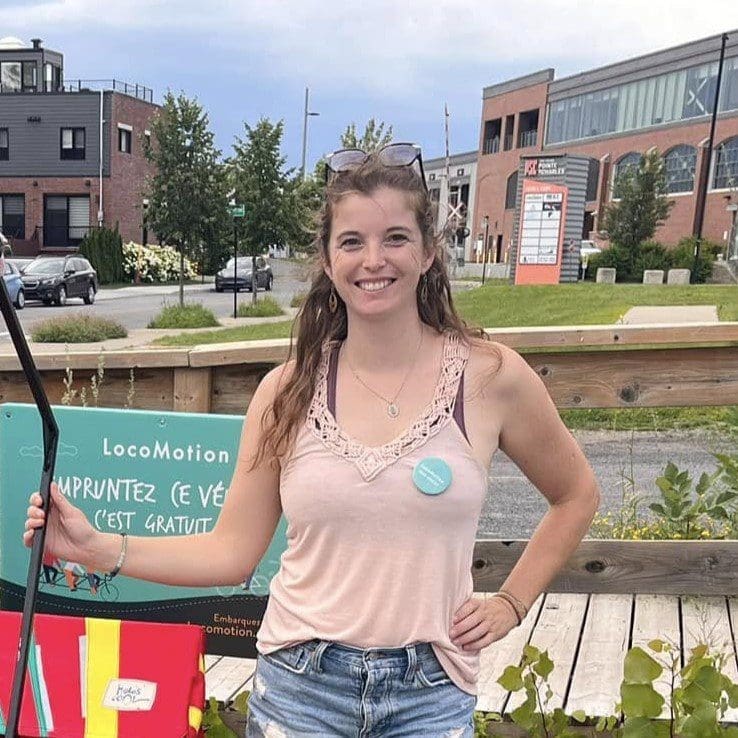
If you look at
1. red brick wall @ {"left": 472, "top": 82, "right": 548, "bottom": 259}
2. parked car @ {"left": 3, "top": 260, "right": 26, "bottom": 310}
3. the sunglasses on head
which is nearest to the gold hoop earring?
the sunglasses on head

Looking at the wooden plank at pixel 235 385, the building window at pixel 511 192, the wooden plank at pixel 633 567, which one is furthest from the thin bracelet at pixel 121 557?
the building window at pixel 511 192

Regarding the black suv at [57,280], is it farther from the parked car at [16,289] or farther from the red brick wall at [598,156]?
the red brick wall at [598,156]

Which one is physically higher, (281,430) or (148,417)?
(281,430)

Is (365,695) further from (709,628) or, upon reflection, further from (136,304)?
(136,304)

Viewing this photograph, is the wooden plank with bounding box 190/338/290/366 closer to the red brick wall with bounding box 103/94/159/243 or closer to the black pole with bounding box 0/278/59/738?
the black pole with bounding box 0/278/59/738

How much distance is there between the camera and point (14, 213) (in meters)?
45.2

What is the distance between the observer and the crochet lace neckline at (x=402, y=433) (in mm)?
1398

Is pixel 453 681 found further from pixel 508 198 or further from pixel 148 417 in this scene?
pixel 508 198

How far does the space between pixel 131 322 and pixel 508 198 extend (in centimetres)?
4260

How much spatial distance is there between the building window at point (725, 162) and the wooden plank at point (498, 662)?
47853mm

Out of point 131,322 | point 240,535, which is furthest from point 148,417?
point 131,322

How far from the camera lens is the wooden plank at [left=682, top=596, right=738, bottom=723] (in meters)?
2.49

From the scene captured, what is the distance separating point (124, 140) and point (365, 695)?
46629 millimetres

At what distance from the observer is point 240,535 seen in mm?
1583
